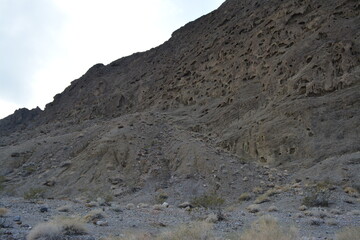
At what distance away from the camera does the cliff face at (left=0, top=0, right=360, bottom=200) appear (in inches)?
857

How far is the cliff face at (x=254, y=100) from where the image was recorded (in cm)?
2177

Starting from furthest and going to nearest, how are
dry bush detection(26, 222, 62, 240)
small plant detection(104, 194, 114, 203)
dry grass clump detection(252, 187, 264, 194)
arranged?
small plant detection(104, 194, 114, 203)
dry grass clump detection(252, 187, 264, 194)
dry bush detection(26, 222, 62, 240)

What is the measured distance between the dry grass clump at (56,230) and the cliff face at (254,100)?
14.0 m

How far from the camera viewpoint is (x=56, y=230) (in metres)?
7.15

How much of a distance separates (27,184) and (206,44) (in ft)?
87.9

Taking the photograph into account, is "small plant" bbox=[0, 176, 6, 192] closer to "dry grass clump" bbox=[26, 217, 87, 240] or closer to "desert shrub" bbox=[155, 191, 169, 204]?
"desert shrub" bbox=[155, 191, 169, 204]

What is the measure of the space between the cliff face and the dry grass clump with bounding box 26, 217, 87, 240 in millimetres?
14046

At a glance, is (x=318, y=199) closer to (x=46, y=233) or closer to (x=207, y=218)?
(x=207, y=218)

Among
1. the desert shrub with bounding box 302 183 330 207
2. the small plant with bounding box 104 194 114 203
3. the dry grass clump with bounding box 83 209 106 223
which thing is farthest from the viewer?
the small plant with bounding box 104 194 114 203

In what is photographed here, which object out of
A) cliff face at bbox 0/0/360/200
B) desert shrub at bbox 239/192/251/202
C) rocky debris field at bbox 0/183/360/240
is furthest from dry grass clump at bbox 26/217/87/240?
cliff face at bbox 0/0/360/200

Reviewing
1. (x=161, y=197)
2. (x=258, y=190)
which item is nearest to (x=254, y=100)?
(x=258, y=190)

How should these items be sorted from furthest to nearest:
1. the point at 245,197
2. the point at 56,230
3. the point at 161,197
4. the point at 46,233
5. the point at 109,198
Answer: the point at 109,198, the point at 161,197, the point at 245,197, the point at 56,230, the point at 46,233

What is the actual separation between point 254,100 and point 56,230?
877 inches

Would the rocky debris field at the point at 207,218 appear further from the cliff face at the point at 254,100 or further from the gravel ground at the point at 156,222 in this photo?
the cliff face at the point at 254,100
